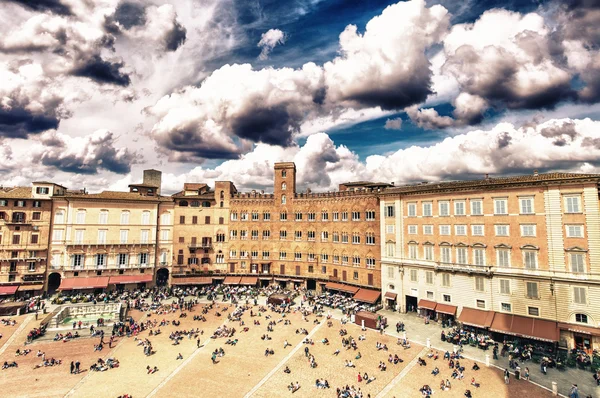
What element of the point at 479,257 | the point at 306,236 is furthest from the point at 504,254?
the point at 306,236

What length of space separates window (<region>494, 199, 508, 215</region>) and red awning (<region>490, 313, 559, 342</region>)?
12512 mm

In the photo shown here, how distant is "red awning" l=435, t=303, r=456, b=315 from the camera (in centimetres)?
4440

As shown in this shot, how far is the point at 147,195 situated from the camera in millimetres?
68062

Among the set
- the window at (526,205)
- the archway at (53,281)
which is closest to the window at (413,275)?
the window at (526,205)

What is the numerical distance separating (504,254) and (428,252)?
9.61 meters

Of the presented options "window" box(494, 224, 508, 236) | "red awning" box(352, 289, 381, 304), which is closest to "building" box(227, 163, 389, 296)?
"red awning" box(352, 289, 381, 304)

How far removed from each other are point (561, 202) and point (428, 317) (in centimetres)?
2168

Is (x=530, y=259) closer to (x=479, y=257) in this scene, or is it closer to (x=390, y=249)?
(x=479, y=257)

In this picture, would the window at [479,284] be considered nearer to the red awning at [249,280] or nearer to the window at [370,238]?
the window at [370,238]

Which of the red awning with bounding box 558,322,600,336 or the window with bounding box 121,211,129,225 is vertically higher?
the window with bounding box 121,211,129,225

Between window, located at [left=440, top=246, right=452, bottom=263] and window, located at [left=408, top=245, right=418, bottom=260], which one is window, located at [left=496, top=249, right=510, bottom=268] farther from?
window, located at [left=408, top=245, right=418, bottom=260]

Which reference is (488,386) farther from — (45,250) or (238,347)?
(45,250)

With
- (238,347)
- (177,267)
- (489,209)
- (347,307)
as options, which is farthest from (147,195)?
(489,209)

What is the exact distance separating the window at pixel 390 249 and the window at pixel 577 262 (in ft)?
71.2
